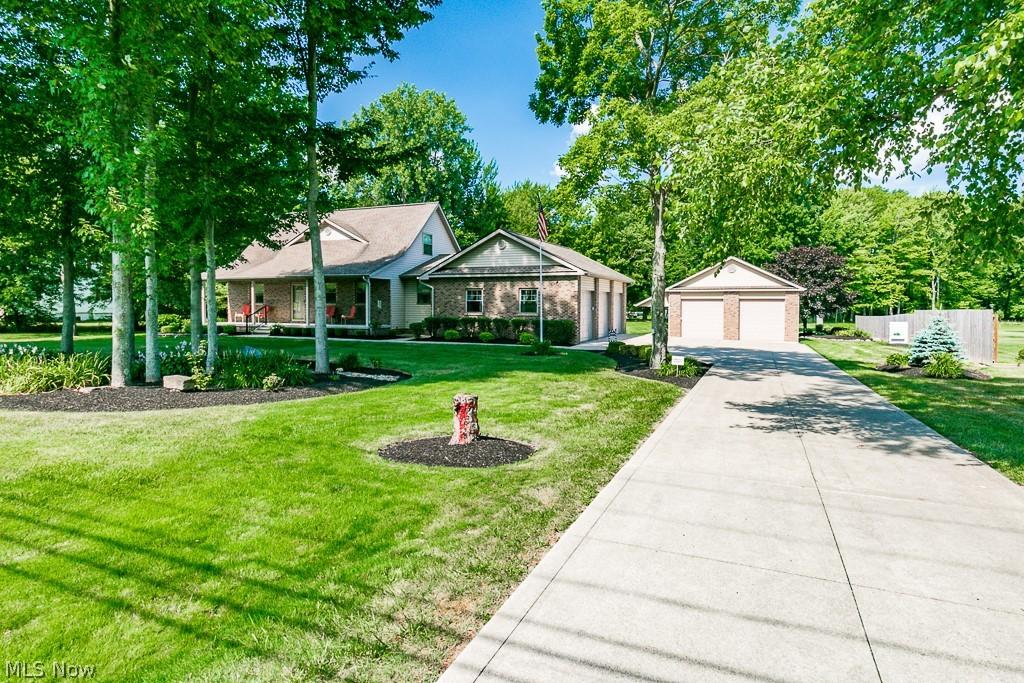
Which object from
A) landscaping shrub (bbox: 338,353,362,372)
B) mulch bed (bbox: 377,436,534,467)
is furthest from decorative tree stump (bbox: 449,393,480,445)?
landscaping shrub (bbox: 338,353,362,372)

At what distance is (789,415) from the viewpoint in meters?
8.79

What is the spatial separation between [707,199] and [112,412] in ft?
30.8

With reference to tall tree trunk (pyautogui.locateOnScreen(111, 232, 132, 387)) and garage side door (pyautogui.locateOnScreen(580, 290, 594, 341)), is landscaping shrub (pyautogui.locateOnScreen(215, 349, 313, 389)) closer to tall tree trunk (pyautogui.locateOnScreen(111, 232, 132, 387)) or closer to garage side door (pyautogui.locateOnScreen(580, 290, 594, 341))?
tall tree trunk (pyautogui.locateOnScreen(111, 232, 132, 387))

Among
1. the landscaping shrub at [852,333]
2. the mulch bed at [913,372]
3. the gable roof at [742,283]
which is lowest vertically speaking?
the mulch bed at [913,372]

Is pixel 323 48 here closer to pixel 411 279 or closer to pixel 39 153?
pixel 39 153

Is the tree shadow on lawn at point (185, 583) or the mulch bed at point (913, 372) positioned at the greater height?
the mulch bed at point (913, 372)

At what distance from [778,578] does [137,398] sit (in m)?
9.72

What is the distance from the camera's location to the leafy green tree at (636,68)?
41.3 ft

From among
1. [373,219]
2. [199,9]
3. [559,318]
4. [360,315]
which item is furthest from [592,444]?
[373,219]

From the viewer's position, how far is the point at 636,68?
13938 millimetres

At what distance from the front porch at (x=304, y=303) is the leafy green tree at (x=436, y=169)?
15891 millimetres

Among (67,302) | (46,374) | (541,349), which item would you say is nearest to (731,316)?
(541,349)

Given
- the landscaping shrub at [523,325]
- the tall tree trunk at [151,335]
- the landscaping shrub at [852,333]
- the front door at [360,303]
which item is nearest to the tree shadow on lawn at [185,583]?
the tall tree trunk at [151,335]

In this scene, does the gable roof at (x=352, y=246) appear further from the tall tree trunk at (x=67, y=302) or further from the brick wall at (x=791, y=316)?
the brick wall at (x=791, y=316)
